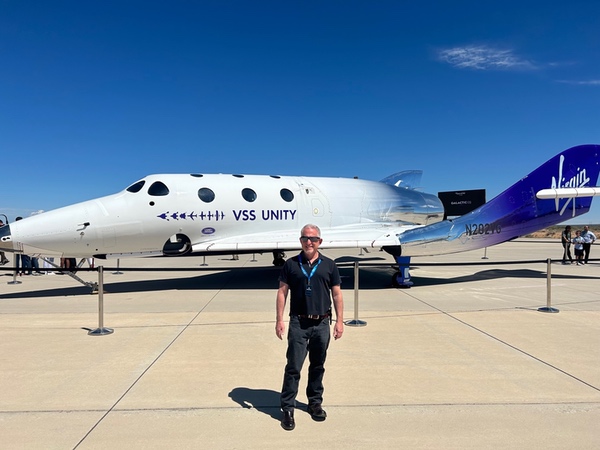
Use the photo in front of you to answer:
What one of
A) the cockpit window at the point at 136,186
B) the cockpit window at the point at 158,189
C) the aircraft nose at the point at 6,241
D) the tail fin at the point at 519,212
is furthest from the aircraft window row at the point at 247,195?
the aircraft nose at the point at 6,241

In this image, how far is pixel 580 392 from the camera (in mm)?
4090

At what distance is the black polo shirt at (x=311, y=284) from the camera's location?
137 inches

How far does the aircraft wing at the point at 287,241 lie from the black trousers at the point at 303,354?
643cm

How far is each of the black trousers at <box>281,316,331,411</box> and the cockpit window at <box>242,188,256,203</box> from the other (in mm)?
7517

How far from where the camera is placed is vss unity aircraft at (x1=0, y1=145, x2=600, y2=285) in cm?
910

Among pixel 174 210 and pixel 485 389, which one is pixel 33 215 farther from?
pixel 485 389

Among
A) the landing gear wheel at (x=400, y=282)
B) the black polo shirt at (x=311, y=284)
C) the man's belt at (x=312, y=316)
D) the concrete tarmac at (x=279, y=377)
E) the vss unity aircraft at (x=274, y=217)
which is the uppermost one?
the vss unity aircraft at (x=274, y=217)

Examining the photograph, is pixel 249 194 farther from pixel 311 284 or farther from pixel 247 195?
pixel 311 284

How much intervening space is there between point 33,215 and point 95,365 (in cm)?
582

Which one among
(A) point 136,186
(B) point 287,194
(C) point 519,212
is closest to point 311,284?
(A) point 136,186

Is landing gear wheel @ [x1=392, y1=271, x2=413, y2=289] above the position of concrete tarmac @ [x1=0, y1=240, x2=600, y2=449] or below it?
above

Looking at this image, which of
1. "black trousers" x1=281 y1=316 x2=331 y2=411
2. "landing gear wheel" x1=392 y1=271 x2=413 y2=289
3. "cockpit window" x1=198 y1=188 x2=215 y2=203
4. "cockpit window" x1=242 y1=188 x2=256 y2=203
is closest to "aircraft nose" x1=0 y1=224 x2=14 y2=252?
"cockpit window" x1=198 y1=188 x2=215 y2=203

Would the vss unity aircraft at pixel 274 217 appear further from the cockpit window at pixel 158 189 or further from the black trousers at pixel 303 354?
the black trousers at pixel 303 354

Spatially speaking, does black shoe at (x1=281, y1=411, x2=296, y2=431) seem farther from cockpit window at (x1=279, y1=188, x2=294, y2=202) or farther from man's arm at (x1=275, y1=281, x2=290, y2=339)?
cockpit window at (x1=279, y1=188, x2=294, y2=202)
